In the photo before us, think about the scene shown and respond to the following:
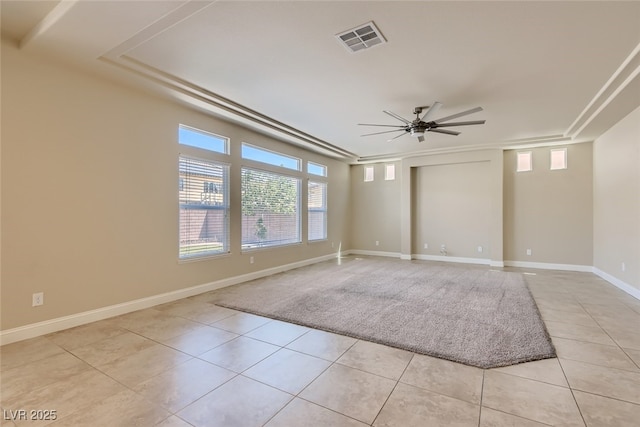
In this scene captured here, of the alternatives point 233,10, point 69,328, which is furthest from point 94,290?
point 233,10

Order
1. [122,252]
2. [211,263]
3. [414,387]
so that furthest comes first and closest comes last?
[211,263]
[122,252]
[414,387]

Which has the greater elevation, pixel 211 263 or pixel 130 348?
pixel 211 263

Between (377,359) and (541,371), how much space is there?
1.28 metres

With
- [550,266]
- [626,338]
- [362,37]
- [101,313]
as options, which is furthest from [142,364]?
[550,266]

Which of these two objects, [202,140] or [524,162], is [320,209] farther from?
[524,162]

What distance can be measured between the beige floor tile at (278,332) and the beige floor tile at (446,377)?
1.18 meters

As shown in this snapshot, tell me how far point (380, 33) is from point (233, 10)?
51.5 inches

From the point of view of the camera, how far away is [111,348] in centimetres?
269

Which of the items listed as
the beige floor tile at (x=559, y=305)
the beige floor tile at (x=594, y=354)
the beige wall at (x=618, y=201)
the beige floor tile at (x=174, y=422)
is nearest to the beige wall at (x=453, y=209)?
the beige wall at (x=618, y=201)

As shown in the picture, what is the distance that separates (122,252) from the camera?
3645 mm

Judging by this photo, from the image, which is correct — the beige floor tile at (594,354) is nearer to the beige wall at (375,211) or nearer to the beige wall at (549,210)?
the beige wall at (549,210)

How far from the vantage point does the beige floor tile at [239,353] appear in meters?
2.42

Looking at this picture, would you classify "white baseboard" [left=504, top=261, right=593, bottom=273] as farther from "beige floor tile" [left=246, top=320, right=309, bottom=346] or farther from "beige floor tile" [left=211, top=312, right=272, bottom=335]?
"beige floor tile" [left=211, top=312, right=272, bottom=335]

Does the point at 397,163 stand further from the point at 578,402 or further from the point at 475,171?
the point at 578,402
